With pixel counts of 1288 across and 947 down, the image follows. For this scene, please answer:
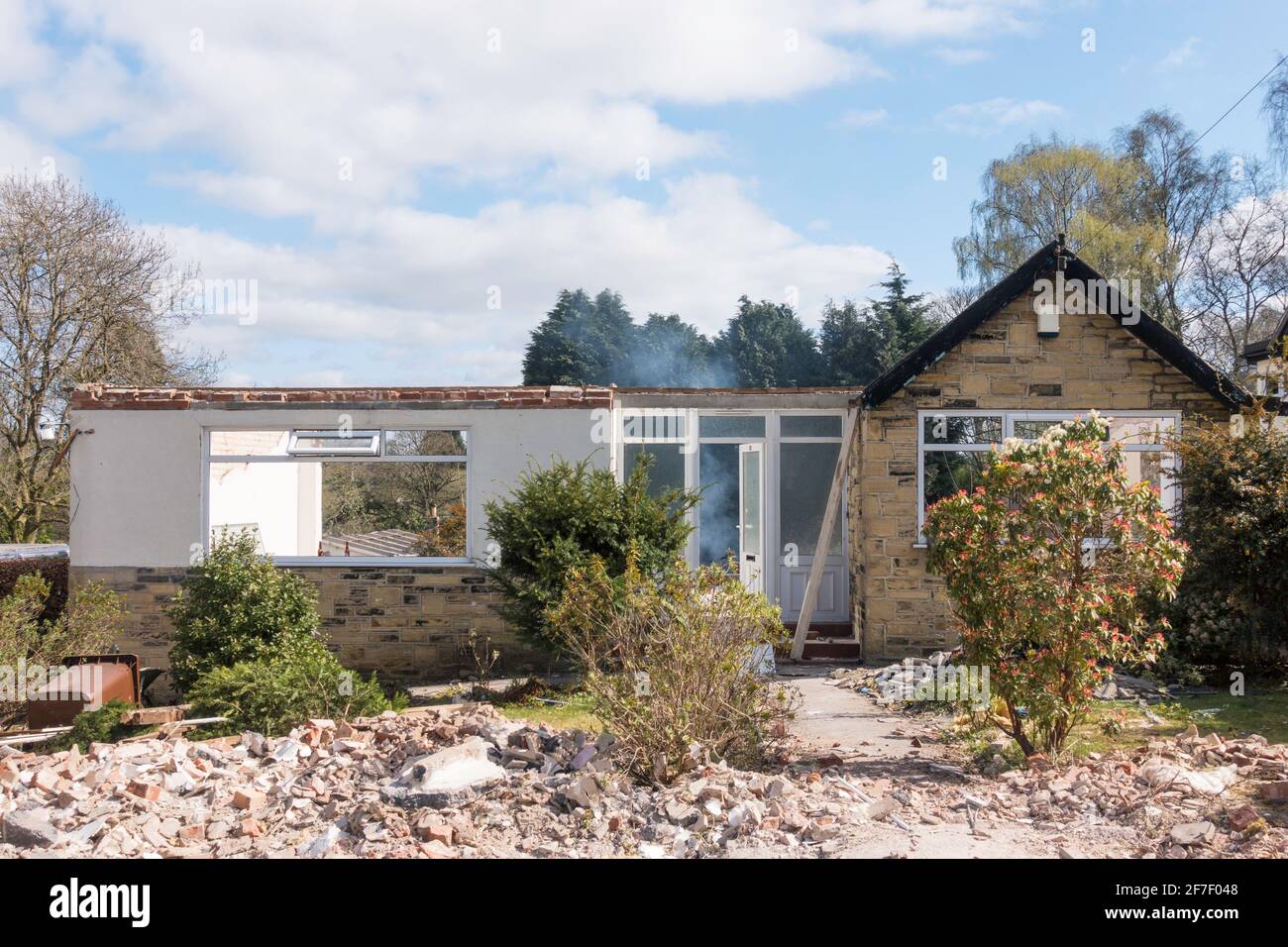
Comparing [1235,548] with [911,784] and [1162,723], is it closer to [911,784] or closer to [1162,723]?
[1162,723]

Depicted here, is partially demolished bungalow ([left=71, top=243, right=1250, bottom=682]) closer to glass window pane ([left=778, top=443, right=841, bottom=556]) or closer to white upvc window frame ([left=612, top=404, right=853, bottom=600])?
white upvc window frame ([left=612, top=404, right=853, bottom=600])

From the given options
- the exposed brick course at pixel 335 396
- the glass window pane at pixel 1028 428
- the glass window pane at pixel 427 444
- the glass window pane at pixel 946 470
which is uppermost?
the exposed brick course at pixel 335 396

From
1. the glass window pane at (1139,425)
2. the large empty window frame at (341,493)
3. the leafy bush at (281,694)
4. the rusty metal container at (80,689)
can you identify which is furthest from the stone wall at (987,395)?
the rusty metal container at (80,689)

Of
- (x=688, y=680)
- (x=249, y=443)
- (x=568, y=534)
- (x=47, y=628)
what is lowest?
(x=47, y=628)

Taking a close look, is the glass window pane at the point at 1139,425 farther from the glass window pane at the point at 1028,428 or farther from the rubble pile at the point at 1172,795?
the rubble pile at the point at 1172,795

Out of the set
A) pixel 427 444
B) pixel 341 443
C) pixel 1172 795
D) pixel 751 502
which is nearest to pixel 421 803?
pixel 1172 795

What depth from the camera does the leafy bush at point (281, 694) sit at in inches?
333

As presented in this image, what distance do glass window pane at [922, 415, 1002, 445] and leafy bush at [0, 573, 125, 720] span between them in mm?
9079

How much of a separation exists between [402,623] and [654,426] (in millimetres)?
3949

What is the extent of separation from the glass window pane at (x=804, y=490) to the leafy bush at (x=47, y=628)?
25.6 ft

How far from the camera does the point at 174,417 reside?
1212cm

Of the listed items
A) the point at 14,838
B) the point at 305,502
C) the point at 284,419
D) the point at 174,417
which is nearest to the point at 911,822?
the point at 14,838

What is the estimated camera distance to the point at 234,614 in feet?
32.6
